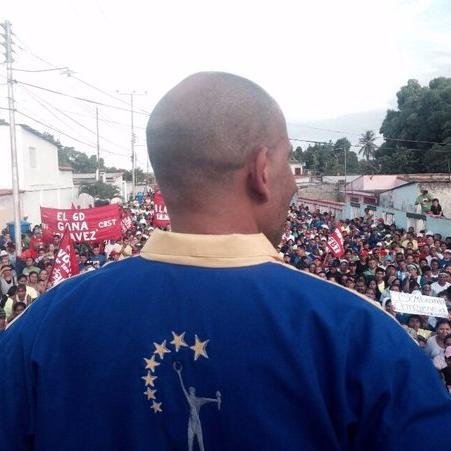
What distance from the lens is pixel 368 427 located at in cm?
106

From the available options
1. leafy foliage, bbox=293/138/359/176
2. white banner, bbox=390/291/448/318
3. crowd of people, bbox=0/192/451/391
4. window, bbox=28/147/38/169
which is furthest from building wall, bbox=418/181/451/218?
leafy foliage, bbox=293/138/359/176

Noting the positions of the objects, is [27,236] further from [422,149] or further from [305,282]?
[422,149]

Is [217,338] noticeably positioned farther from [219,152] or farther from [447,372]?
[447,372]

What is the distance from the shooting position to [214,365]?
3.61 feet

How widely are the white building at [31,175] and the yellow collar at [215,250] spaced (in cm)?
2626

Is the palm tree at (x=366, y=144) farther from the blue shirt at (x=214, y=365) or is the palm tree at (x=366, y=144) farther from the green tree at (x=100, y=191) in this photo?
the blue shirt at (x=214, y=365)

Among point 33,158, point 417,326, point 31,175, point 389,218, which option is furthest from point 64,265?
point 33,158

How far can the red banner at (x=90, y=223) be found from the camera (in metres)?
12.0

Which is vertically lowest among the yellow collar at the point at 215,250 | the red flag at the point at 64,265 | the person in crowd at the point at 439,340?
the person in crowd at the point at 439,340

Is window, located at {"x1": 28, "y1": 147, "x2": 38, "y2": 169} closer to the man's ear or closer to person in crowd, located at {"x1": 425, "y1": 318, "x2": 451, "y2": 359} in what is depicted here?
person in crowd, located at {"x1": 425, "y1": 318, "x2": 451, "y2": 359}

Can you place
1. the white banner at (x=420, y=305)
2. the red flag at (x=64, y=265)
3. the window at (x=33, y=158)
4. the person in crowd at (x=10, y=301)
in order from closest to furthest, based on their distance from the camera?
the white banner at (x=420, y=305) < the person in crowd at (x=10, y=301) < the red flag at (x=64, y=265) < the window at (x=33, y=158)

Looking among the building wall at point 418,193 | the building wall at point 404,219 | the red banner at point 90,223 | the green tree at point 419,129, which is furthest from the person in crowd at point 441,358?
the green tree at point 419,129

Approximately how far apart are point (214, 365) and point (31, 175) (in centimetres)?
3163

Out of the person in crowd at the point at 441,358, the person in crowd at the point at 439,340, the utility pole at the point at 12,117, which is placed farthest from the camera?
the utility pole at the point at 12,117
